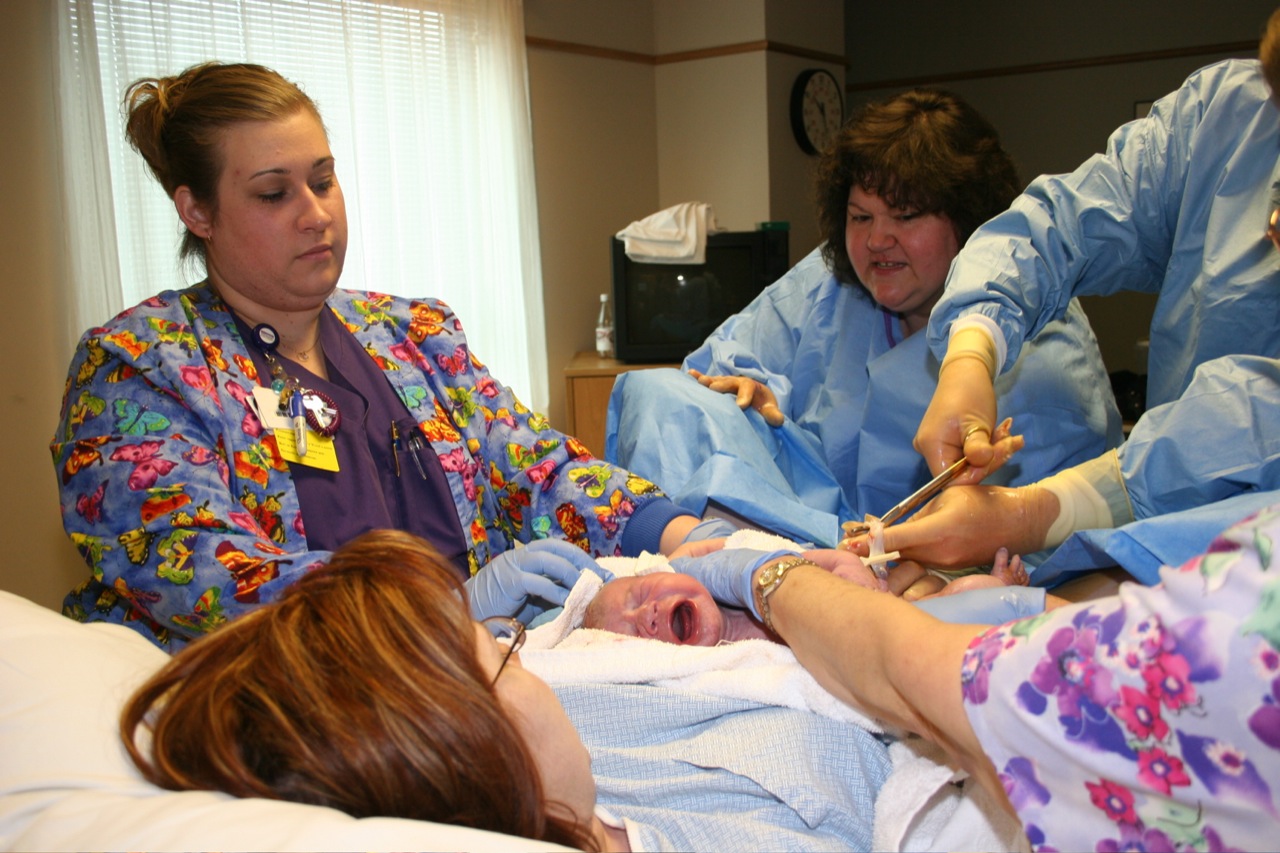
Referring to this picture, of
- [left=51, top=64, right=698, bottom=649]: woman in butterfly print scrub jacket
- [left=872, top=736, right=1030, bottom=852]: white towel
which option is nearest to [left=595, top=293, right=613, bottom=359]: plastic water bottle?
[left=51, top=64, right=698, bottom=649]: woman in butterfly print scrub jacket

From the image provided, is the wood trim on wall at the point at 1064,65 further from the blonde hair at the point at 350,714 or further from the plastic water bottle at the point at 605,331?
the blonde hair at the point at 350,714

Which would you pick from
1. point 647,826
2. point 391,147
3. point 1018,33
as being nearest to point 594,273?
point 391,147

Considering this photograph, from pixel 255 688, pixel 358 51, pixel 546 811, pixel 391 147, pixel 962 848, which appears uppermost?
pixel 358 51

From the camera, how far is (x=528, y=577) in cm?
145

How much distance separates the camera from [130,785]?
0.72m

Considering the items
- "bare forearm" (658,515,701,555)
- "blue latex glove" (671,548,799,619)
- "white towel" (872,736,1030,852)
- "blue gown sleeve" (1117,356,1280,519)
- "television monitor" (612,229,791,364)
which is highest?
"television monitor" (612,229,791,364)

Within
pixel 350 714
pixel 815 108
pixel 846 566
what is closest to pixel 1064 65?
pixel 815 108

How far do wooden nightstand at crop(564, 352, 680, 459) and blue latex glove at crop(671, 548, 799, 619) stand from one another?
2.80 meters

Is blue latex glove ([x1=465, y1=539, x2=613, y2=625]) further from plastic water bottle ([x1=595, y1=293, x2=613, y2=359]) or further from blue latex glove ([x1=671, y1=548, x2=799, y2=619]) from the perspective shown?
plastic water bottle ([x1=595, y1=293, x2=613, y2=359])

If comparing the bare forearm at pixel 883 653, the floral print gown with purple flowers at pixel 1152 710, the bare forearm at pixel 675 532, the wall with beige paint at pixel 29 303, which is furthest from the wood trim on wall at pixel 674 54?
the floral print gown with purple flowers at pixel 1152 710

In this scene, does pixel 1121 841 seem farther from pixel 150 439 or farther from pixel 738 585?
pixel 150 439

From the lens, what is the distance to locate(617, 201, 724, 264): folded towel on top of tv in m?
4.11

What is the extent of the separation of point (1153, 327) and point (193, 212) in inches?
64.3

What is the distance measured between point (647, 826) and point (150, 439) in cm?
89
